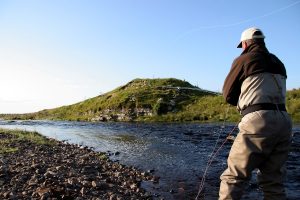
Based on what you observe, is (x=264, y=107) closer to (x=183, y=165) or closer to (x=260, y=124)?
(x=260, y=124)

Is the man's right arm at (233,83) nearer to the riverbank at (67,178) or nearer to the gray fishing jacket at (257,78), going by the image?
the gray fishing jacket at (257,78)

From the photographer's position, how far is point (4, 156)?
18047 mm

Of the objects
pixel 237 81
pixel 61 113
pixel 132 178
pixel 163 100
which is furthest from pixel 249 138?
pixel 61 113

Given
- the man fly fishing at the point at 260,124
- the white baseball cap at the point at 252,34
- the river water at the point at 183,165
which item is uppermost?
the white baseball cap at the point at 252,34

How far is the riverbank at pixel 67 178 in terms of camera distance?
1081cm

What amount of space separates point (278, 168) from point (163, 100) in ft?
193

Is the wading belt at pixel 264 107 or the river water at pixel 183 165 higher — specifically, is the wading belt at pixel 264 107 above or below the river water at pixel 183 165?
above

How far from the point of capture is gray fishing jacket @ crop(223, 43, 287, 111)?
6969 millimetres

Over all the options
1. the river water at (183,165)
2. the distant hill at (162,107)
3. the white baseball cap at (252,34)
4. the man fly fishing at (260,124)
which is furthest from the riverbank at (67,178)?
the distant hill at (162,107)

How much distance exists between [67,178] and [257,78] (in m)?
8.47

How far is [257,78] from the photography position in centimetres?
697

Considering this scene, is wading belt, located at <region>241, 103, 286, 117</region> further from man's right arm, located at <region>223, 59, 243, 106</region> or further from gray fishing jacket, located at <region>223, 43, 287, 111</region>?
man's right arm, located at <region>223, 59, 243, 106</region>

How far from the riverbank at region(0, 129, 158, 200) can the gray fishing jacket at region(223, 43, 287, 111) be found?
536 centimetres

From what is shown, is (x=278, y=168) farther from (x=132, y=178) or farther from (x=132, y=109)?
(x=132, y=109)
